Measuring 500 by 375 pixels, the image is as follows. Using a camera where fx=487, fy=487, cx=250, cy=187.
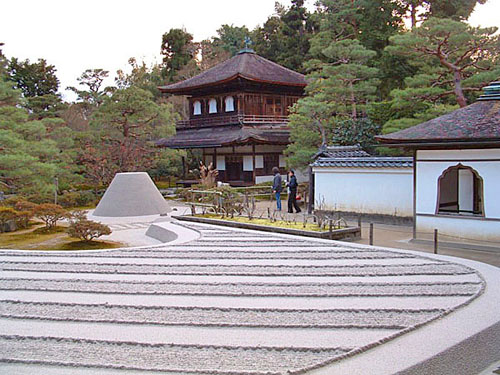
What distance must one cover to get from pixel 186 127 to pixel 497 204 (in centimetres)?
2388

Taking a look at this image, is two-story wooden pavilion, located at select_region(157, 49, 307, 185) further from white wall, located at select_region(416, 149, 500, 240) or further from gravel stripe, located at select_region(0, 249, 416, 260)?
gravel stripe, located at select_region(0, 249, 416, 260)

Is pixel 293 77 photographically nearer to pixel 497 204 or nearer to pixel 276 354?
pixel 497 204

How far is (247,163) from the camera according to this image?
27.5 metres

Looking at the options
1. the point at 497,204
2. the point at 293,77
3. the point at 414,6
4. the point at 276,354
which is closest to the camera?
the point at 276,354

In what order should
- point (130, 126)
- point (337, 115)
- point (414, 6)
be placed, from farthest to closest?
point (414, 6) → point (130, 126) → point (337, 115)

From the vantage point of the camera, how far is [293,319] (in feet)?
18.0

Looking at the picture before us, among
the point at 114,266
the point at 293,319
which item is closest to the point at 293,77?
the point at 114,266

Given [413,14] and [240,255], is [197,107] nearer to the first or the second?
[413,14]

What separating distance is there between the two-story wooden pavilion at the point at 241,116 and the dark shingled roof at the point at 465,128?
1503 cm

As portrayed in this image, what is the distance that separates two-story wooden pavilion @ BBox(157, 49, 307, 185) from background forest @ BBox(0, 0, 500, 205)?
2.66 m

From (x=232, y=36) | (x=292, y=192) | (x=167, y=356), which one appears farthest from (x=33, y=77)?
(x=167, y=356)

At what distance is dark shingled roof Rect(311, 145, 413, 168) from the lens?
43.2ft

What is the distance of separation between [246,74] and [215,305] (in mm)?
22618

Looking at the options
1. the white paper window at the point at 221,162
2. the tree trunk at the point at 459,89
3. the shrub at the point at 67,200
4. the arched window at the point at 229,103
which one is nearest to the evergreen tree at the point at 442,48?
the tree trunk at the point at 459,89
